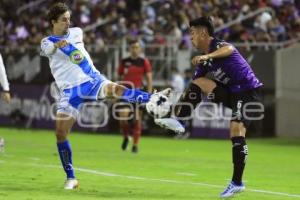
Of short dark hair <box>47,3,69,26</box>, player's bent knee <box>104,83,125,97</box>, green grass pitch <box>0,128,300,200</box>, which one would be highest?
short dark hair <box>47,3,69,26</box>

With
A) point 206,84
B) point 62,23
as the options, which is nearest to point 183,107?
point 206,84

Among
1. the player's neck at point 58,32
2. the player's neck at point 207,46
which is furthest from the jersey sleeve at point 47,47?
the player's neck at point 207,46

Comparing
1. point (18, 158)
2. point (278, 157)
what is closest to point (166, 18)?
point (278, 157)

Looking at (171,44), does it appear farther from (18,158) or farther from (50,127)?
(18,158)

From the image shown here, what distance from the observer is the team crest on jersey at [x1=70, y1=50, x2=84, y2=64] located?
12445mm

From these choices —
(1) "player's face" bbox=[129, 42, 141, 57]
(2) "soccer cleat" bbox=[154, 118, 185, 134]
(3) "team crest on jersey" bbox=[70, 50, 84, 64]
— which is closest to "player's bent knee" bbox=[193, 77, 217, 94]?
(2) "soccer cleat" bbox=[154, 118, 185, 134]

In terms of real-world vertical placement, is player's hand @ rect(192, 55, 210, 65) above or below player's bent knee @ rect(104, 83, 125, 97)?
above

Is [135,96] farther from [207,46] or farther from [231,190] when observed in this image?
[231,190]

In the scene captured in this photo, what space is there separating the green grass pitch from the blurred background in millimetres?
2555

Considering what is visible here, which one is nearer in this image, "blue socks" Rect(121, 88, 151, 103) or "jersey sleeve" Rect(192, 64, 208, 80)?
"jersey sleeve" Rect(192, 64, 208, 80)

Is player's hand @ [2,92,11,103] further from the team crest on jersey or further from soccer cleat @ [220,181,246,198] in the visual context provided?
soccer cleat @ [220,181,246,198]

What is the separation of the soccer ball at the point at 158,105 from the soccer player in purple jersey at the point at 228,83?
2.02 feet

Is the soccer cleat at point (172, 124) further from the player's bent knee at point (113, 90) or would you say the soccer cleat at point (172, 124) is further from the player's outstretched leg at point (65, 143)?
the player's outstretched leg at point (65, 143)

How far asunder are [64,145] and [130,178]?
2040mm
